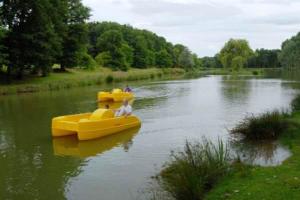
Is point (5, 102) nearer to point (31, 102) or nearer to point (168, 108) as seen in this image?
point (31, 102)

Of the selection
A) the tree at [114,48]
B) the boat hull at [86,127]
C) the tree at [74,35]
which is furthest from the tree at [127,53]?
the boat hull at [86,127]

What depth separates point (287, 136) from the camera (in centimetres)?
1373

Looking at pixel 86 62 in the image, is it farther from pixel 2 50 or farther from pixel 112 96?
pixel 112 96

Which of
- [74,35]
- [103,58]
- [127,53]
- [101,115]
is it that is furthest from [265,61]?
[101,115]

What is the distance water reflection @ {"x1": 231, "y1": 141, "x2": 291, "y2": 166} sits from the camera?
1123cm

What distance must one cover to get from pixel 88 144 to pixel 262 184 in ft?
28.5

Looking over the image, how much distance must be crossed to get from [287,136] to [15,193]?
29.2 feet

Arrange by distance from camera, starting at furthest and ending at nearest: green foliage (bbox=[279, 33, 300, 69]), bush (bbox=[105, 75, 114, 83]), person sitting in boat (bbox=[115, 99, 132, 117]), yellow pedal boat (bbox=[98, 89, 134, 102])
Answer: green foliage (bbox=[279, 33, 300, 69]) → bush (bbox=[105, 75, 114, 83]) → yellow pedal boat (bbox=[98, 89, 134, 102]) → person sitting in boat (bbox=[115, 99, 132, 117])

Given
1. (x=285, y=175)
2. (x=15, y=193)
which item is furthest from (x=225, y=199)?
(x=15, y=193)

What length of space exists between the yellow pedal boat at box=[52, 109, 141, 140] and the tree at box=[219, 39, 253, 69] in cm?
9717

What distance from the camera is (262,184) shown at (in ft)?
26.3

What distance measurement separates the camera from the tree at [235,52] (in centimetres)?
11244

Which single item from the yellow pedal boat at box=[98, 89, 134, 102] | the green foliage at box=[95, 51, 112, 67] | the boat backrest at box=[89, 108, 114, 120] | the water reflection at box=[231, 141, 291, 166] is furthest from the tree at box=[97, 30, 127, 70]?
the water reflection at box=[231, 141, 291, 166]

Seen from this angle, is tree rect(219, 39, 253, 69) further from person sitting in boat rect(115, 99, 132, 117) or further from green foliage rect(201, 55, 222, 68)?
person sitting in boat rect(115, 99, 132, 117)
